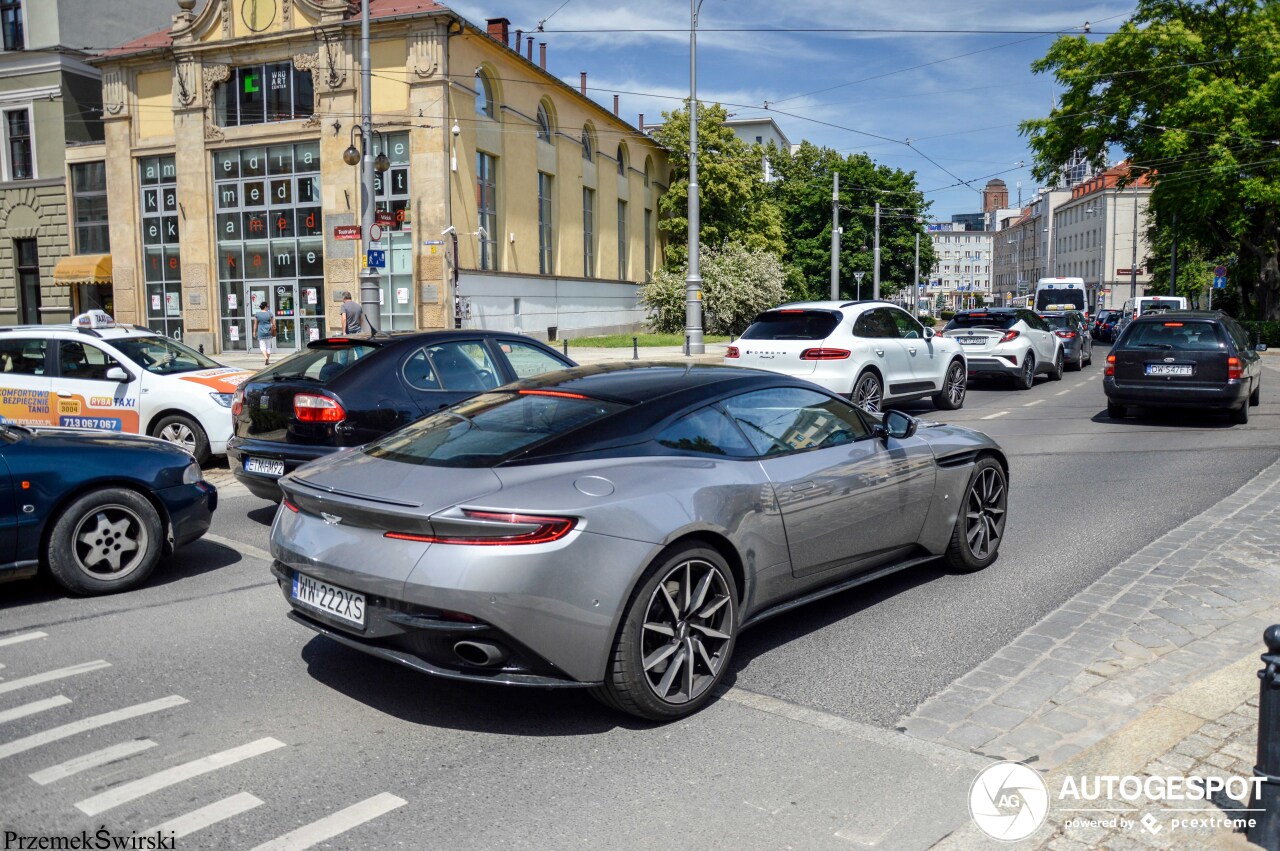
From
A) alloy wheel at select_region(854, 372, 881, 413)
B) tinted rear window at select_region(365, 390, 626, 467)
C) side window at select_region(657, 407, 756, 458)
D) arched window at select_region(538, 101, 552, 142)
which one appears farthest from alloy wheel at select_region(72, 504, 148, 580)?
arched window at select_region(538, 101, 552, 142)

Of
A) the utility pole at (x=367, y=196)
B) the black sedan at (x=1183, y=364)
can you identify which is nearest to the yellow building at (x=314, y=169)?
the utility pole at (x=367, y=196)

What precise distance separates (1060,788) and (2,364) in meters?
11.1

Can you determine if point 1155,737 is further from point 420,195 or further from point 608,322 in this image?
point 608,322

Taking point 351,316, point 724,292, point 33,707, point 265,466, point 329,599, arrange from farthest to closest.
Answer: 1. point 724,292
2. point 351,316
3. point 265,466
4. point 33,707
5. point 329,599

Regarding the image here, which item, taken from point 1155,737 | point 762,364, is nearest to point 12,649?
point 1155,737

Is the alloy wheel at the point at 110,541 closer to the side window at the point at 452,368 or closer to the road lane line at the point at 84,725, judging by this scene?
the road lane line at the point at 84,725

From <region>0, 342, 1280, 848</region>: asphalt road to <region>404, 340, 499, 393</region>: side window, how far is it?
83.6 inches

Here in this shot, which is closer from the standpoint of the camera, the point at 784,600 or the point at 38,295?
the point at 784,600

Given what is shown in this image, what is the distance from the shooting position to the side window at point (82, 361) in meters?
10.9

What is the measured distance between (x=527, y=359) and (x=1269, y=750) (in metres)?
6.85

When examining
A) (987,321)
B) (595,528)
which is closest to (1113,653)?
(595,528)

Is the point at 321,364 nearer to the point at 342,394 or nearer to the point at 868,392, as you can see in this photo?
the point at 342,394

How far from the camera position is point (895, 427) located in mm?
5738

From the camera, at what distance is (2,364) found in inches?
430
